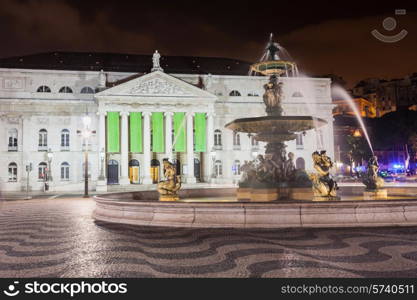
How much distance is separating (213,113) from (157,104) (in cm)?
733

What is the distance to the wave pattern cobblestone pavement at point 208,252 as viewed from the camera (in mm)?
5805

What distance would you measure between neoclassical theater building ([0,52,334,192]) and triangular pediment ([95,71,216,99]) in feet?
0.40

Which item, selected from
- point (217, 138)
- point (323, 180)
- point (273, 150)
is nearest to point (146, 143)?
point (217, 138)

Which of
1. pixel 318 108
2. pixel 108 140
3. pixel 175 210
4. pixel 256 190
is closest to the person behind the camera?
pixel 175 210

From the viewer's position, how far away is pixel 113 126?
156 feet

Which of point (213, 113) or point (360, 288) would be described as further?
point (213, 113)

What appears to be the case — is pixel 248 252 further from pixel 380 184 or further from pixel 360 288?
pixel 380 184

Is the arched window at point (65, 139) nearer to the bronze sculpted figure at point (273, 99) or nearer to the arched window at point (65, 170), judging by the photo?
the arched window at point (65, 170)

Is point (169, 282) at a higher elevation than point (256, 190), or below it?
below

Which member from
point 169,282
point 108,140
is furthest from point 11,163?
point 169,282

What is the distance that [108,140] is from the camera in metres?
47.1

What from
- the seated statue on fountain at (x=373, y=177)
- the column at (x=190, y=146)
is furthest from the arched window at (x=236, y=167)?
the seated statue on fountain at (x=373, y=177)

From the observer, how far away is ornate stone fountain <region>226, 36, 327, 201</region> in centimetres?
1310

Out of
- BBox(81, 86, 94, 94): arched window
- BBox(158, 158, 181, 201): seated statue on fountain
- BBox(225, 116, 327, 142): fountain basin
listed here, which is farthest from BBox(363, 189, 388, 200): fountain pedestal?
BBox(81, 86, 94, 94): arched window
